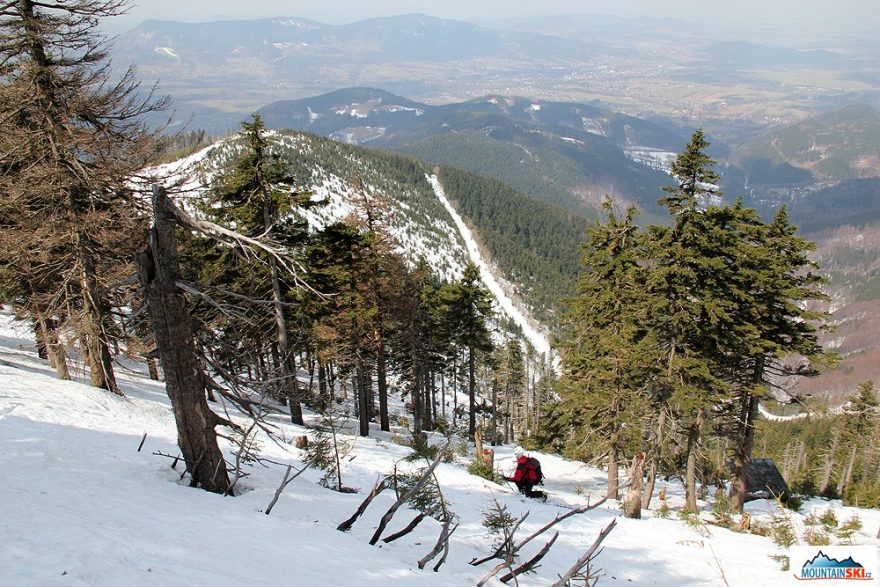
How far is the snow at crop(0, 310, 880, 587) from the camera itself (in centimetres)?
429

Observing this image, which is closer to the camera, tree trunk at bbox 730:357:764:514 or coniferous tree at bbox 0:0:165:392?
coniferous tree at bbox 0:0:165:392

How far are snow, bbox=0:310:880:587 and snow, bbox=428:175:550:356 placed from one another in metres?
67.3

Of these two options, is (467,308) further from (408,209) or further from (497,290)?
(408,209)

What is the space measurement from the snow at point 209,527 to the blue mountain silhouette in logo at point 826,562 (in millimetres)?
1353

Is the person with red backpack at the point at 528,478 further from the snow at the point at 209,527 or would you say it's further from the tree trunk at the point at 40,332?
the tree trunk at the point at 40,332

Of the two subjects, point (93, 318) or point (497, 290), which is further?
point (497, 290)

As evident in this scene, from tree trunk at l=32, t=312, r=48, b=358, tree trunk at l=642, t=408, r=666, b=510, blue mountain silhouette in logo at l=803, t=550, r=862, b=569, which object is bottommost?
tree trunk at l=642, t=408, r=666, b=510

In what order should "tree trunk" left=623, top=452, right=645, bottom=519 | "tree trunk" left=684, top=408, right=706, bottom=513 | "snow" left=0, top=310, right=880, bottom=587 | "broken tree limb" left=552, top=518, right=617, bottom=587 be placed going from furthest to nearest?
1. "tree trunk" left=684, top=408, right=706, bottom=513
2. "tree trunk" left=623, top=452, right=645, bottom=519
3. "broken tree limb" left=552, top=518, right=617, bottom=587
4. "snow" left=0, top=310, right=880, bottom=587

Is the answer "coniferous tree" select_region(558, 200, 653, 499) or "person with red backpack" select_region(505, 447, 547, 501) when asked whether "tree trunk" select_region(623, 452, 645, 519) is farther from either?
"coniferous tree" select_region(558, 200, 653, 499)

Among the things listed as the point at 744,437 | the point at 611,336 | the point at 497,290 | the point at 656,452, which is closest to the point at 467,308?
the point at 611,336

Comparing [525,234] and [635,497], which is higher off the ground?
[635,497]

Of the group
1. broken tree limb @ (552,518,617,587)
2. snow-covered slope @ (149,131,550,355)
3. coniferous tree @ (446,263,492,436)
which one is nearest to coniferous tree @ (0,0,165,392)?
A: broken tree limb @ (552,518,617,587)

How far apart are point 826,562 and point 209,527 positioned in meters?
9.00

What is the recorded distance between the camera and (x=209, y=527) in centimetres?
541
